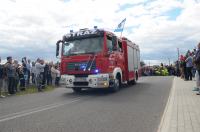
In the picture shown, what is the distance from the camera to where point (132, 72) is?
22781 millimetres

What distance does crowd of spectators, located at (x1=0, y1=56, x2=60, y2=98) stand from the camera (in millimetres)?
18219

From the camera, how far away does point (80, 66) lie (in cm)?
1664

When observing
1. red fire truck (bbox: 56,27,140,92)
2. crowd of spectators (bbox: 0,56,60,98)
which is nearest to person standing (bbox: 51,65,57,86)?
crowd of spectators (bbox: 0,56,60,98)

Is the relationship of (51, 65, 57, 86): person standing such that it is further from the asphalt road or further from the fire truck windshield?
the asphalt road

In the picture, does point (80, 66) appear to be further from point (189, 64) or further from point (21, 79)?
point (189, 64)

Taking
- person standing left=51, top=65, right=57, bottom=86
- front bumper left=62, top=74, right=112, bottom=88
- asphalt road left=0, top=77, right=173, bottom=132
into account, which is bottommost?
asphalt road left=0, top=77, right=173, bottom=132

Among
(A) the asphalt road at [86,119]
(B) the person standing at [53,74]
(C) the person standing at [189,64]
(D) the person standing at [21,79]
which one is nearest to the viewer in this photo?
(A) the asphalt road at [86,119]

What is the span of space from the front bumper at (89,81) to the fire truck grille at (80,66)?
0.38m

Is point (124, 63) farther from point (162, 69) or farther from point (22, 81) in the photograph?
point (162, 69)

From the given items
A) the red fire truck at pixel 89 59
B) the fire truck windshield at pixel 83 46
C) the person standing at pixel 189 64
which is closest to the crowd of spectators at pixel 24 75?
the red fire truck at pixel 89 59

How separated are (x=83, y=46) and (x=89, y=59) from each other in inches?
34.7

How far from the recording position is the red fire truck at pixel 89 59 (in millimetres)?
16453

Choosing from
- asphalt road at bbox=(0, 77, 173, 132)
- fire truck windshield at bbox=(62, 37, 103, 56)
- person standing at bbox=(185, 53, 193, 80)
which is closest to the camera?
asphalt road at bbox=(0, 77, 173, 132)

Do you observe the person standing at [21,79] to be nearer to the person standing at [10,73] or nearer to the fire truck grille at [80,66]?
the person standing at [10,73]
